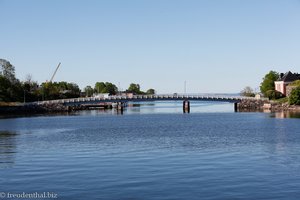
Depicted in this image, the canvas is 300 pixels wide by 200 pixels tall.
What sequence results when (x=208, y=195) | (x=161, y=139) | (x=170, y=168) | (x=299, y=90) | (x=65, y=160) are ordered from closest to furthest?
(x=208, y=195)
(x=170, y=168)
(x=65, y=160)
(x=161, y=139)
(x=299, y=90)

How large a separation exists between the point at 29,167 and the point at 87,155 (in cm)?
729

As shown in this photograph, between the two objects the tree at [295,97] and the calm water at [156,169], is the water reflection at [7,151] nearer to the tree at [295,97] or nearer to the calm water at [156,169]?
the calm water at [156,169]

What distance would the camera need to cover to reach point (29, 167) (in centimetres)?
3594

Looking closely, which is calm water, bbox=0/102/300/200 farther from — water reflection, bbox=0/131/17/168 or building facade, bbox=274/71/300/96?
building facade, bbox=274/71/300/96

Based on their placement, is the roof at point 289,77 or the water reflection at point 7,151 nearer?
the water reflection at point 7,151

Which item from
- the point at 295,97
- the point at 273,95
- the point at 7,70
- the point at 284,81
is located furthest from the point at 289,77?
the point at 7,70

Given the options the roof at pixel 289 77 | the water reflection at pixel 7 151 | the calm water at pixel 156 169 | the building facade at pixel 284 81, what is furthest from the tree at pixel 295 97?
the water reflection at pixel 7 151

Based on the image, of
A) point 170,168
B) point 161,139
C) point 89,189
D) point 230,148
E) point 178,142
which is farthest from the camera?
point 161,139

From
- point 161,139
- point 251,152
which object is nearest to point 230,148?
point 251,152

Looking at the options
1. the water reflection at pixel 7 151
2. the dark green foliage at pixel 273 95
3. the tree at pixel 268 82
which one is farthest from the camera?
the tree at pixel 268 82

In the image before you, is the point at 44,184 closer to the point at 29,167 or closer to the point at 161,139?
the point at 29,167

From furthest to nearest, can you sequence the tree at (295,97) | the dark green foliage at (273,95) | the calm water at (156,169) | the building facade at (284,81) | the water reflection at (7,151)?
1. the building facade at (284,81)
2. the dark green foliage at (273,95)
3. the tree at (295,97)
4. the water reflection at (7,151)
5. the calm water at (156,169)

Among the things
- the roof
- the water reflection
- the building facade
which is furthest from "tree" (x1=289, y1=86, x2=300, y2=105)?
the water reflection

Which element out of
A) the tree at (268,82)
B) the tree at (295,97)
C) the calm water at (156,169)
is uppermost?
the tree at (268,82)
